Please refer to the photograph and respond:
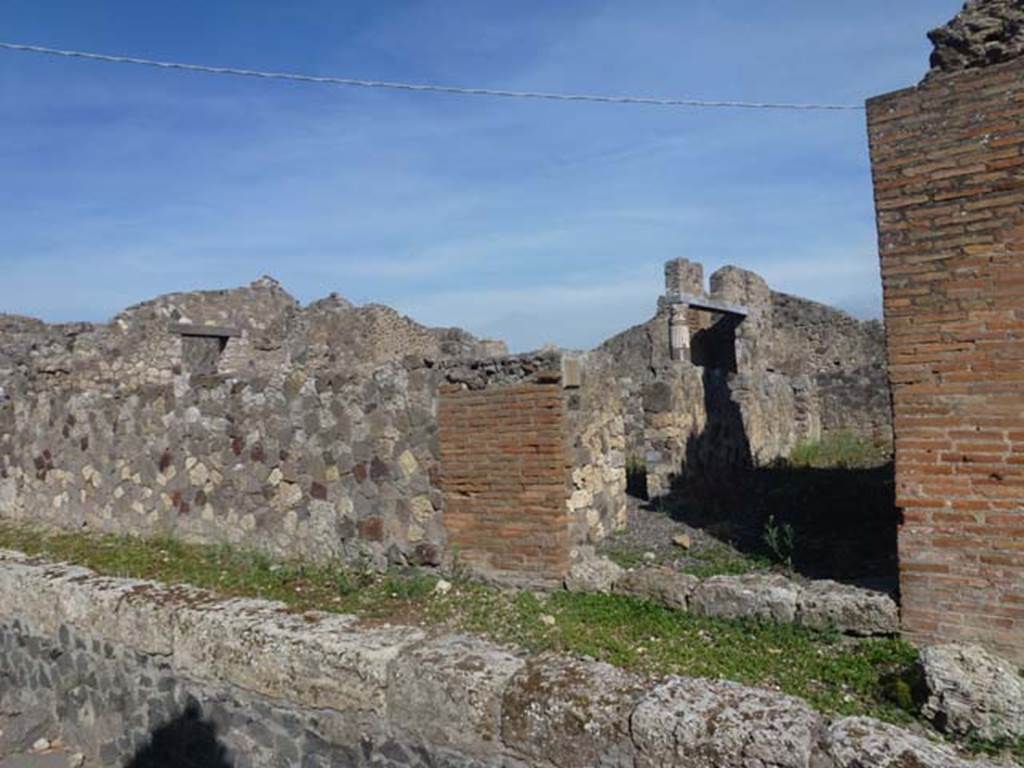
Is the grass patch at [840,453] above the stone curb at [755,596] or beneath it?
above

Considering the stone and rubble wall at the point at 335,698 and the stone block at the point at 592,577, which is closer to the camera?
the stone and rubble wall at the point at 335,698

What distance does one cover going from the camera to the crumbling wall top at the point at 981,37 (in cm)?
418

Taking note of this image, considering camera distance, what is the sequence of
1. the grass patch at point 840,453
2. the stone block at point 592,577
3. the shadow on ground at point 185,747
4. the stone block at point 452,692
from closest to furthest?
the stone block at point 452,692
the shadow on ground at point 185,747
the stone block at point 592,577
the grass patch at point 840,453

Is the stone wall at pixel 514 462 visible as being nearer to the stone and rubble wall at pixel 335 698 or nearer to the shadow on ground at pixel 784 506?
the shadow on ground at pixel 784 506

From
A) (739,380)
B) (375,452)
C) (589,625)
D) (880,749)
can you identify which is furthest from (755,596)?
(739,380)

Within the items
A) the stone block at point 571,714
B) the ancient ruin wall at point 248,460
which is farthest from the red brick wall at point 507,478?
the stone block at point 571,714

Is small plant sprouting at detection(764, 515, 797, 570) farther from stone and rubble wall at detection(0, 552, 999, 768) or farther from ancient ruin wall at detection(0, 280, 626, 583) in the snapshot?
stone and rubble wall at detection(0, 552, 999, 768)

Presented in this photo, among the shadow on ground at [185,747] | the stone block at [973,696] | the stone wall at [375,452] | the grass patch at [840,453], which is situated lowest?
the shadow on ground at [185,747]

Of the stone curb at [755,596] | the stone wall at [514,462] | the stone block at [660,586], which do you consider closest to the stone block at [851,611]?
the stone curb at [755,596]

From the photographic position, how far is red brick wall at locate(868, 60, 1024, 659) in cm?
389

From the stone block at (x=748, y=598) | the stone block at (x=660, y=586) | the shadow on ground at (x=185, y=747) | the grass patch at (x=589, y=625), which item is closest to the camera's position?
the grass patch at (x=589, y=625)

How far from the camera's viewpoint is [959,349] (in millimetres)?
4027

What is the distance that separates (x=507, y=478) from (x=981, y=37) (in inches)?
141

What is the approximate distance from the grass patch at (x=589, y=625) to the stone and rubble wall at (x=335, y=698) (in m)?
0.51
